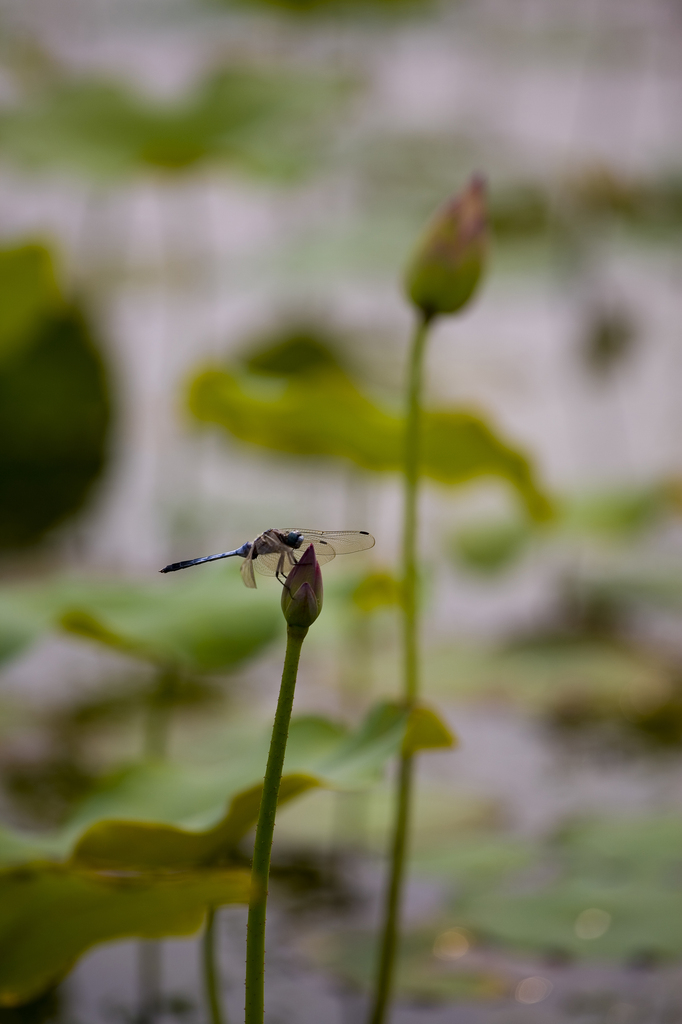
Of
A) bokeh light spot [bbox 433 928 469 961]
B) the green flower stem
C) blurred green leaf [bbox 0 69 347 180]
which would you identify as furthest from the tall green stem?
blurred green leaf [bbox 0 69 347 180]

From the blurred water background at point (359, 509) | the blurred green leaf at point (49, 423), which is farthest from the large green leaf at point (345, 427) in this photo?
the blurred green leaf at point (49, 423)

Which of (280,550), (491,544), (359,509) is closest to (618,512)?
(491,544)

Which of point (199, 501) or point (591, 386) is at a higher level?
point (591, 386)

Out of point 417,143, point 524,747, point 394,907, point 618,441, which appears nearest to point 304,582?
point 394,907

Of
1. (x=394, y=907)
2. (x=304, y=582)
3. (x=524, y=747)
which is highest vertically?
(x=304, y=582)

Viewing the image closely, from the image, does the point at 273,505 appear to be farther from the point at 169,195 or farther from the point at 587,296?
the point at 169,195
